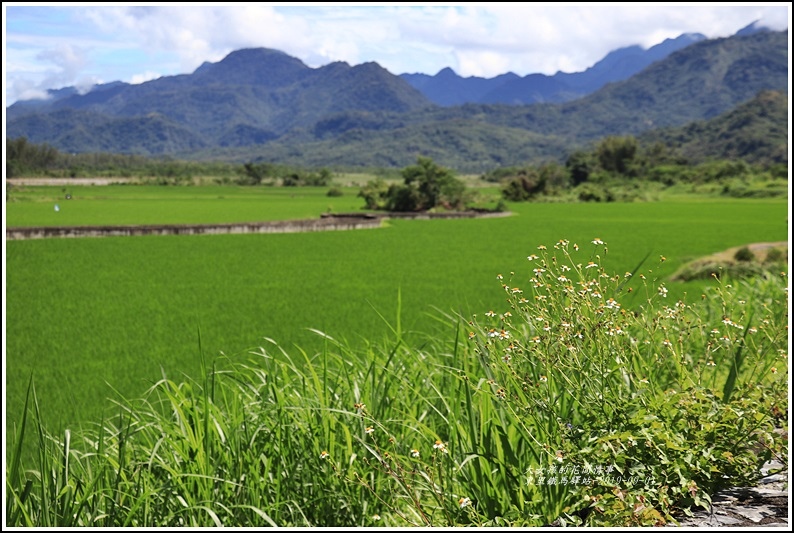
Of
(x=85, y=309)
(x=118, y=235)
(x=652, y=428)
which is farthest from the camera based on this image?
(x=118, y=235)

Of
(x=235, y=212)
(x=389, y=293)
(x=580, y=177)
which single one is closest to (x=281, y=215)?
(x=235, y=212)

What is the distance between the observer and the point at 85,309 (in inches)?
521

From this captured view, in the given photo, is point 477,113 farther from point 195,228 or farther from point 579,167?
point 195,228

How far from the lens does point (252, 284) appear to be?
53.2 feet

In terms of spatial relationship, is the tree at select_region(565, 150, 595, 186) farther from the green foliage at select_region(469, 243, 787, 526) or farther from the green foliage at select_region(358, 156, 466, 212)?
the green foliage at select_region(469, 243, 787, 526)

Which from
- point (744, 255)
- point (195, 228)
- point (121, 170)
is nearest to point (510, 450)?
point (744, 255)

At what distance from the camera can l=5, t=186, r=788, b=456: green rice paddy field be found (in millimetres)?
8555

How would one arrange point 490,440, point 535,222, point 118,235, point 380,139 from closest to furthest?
1. point 490,440
2. point 535,222
3. point 118,235
4. point 380,139

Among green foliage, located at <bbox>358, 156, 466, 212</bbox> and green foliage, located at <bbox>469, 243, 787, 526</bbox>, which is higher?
green foliage, located at <bbox>358, 156, 466, 212</bbox>

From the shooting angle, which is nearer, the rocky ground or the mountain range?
the rocky ground

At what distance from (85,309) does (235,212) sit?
2602cm

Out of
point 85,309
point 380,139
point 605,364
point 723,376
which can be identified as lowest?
point 85,309

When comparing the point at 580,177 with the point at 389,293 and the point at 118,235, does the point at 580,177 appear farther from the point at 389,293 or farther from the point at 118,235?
the point at 389,293

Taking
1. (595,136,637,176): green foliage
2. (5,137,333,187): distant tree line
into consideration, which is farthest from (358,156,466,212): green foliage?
(5,137,333,187): distant tree line
